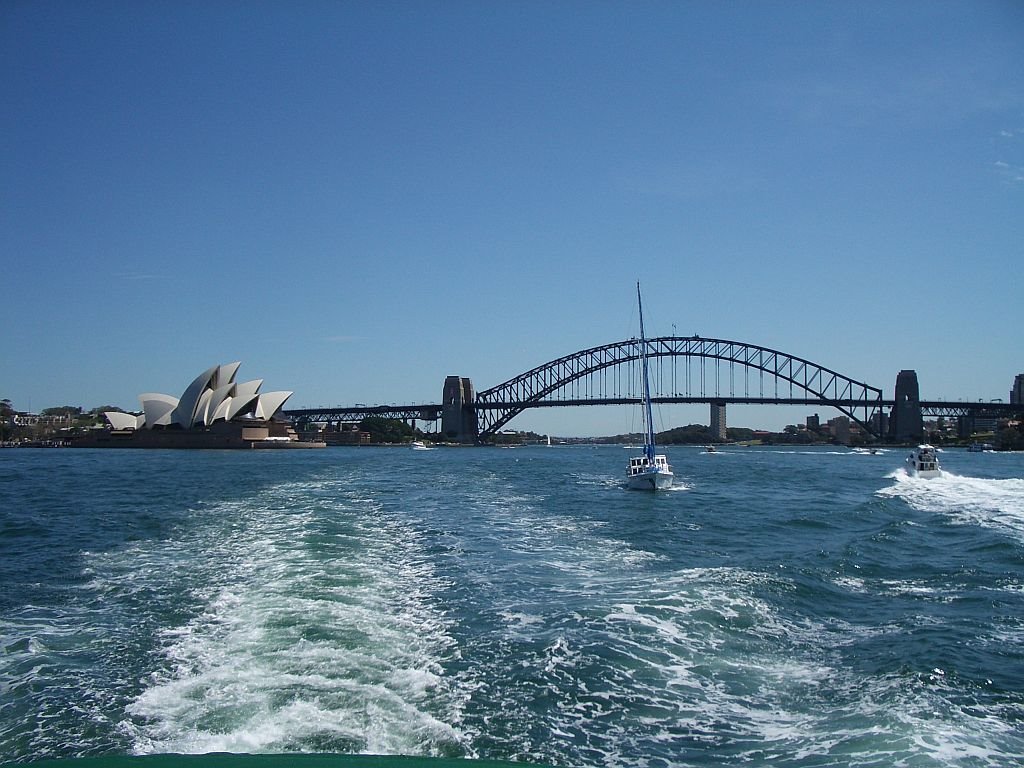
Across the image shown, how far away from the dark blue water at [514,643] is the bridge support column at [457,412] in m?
111

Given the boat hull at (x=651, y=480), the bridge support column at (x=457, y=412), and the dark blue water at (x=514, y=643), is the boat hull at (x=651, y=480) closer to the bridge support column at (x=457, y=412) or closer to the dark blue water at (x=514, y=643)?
the dark blue water at (x=514, y=643)

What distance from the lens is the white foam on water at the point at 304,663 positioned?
553 centimetres

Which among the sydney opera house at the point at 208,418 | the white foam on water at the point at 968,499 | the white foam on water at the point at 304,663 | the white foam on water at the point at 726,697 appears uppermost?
the sydney opera house at the point at 208,418

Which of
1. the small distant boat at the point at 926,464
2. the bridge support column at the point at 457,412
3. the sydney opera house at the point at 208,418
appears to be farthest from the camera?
the bridge support column at the point at 457,412

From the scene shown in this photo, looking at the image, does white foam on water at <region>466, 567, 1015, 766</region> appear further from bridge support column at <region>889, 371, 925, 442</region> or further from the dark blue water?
bridge support column at <region>889, 371, 925, 442</region>

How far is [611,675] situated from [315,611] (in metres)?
3.79

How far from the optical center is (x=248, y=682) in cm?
654

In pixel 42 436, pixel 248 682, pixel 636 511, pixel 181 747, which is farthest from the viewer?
pixel 42 436

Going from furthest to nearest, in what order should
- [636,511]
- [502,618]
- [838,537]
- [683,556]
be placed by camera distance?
[636,511] → [838,537] → [683,556] → [502,618]

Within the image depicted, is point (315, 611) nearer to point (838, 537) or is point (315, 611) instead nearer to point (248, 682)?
point (248, 682)

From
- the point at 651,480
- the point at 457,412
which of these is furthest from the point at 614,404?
the point at 651,480

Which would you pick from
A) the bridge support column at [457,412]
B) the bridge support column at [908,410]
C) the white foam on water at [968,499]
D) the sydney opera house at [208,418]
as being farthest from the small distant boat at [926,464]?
the bridge support column at [457,412]

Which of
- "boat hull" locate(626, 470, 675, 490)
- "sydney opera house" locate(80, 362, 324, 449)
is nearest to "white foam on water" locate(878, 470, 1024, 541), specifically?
"boat hull" locate(626, 470, 675, 490)

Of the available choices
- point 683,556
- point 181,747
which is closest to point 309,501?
point 683,556
